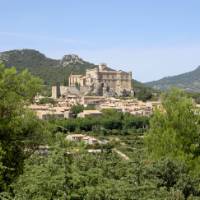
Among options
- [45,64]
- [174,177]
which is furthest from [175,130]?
[45,64]

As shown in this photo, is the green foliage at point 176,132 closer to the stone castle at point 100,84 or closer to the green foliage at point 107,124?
the green foliage at point 107,124

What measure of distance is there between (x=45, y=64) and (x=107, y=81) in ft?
191

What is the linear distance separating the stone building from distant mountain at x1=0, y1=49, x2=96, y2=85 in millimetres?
16182

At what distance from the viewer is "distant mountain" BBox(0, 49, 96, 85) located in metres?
151

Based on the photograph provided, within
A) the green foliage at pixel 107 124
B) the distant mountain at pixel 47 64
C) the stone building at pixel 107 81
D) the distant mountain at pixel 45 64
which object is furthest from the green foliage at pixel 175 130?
the distant mountain at pixel 45 64

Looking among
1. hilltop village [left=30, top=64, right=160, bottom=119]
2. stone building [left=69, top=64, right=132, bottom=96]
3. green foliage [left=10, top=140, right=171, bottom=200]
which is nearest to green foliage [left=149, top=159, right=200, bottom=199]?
green foliage [left=10, top=140, right=171, bottom=200]

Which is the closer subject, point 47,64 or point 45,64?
point 47,64

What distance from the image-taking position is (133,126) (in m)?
72.6

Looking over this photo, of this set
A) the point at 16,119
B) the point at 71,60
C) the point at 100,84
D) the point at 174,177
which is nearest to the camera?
the point at 16,119

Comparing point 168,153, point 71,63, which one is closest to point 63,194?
point 168,153

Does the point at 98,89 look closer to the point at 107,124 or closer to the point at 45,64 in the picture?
the point at 107,124

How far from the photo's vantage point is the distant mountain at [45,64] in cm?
15100

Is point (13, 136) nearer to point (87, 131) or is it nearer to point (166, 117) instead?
point (166, 117)

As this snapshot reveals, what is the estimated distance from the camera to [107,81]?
12450cm
